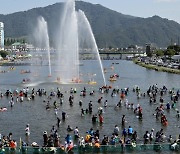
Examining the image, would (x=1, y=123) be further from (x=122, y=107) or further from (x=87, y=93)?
(x=87, y=93)

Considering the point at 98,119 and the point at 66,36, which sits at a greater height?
the point at 66,36

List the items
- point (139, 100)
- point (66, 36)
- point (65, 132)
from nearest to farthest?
point (65, 132), point (139, 100), point (66, 36)

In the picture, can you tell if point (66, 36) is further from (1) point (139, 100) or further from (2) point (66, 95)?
(1) point (139, 100)

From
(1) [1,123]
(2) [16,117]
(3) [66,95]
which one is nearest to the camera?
(1) [1,123]

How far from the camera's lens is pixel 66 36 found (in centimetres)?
9325

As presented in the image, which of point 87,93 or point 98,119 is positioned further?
point 87,93

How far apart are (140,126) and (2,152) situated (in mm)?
19370

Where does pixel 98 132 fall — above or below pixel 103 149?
above

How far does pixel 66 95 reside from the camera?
75.9m

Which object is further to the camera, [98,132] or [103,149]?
[98,132]

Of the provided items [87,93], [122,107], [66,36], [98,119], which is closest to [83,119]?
[98,119]

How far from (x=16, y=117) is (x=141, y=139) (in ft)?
67.3

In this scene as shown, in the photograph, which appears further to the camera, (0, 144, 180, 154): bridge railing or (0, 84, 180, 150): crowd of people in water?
(0, 84, 180, 150): crowd of people in water

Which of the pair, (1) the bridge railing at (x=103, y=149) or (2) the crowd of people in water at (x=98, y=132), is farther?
(2) the crowd of people in water at (x=98, y=132)
